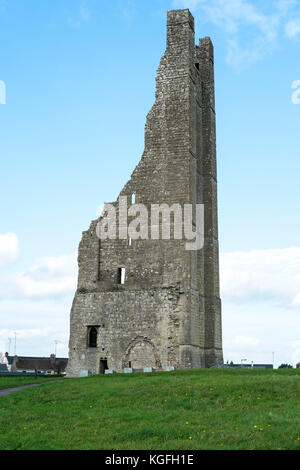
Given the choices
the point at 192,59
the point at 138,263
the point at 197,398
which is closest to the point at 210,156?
the point at 192,59

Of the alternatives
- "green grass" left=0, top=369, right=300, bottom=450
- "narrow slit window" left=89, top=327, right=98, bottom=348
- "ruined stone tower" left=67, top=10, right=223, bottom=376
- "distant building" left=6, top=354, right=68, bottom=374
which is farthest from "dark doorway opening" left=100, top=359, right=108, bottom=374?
"distant building" left=6, top=354, right=68, bottom=374

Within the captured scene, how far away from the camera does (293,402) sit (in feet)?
53.5

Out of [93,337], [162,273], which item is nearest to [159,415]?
[162,273]

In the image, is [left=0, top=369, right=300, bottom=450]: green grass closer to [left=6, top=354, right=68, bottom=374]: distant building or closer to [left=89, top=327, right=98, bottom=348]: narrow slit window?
[left=89, top=327, right=98, bottom=348]: narrow slit window

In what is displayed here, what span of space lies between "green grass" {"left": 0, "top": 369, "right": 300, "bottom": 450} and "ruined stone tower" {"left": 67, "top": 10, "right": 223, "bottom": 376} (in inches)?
448

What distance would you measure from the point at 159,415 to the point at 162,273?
18.7 m

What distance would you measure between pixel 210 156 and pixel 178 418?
26382 millimetres

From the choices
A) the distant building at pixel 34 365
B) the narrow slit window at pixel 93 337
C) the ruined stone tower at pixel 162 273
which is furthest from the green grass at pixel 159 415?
the distant building at pixel 34 365

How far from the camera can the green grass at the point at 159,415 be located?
489 inches

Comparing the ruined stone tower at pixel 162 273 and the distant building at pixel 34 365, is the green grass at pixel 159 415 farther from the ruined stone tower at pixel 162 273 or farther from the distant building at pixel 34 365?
the distant building at pixel 34 365

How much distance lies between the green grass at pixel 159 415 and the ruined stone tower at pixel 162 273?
37.4ft

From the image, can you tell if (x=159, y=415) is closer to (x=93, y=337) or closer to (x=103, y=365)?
(x=103, y=365)

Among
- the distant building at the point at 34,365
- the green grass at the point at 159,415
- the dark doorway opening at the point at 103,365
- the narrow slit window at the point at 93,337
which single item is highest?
the narrow slit window at the point at 93,337
